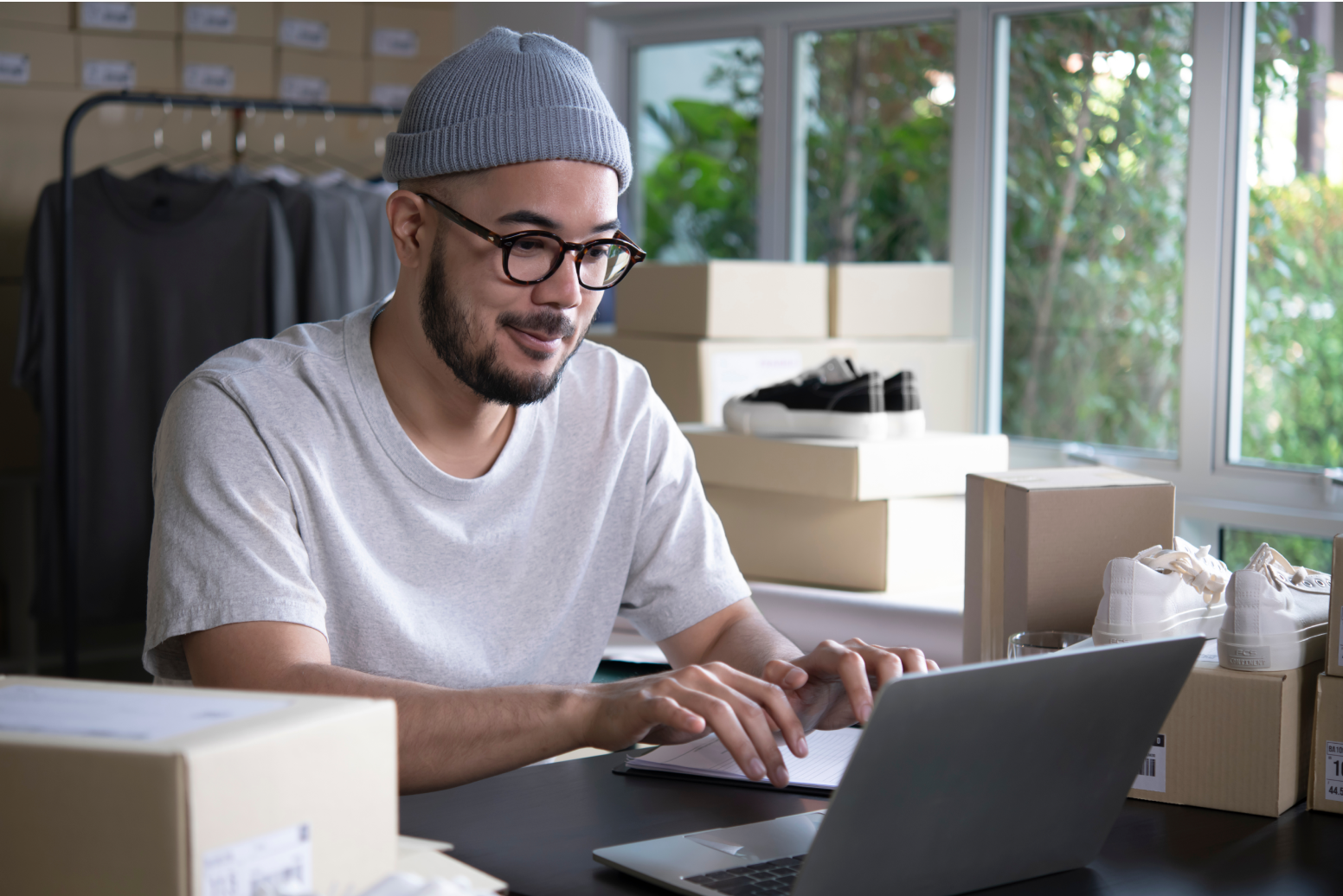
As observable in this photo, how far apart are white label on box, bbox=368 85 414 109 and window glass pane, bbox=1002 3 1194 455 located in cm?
168

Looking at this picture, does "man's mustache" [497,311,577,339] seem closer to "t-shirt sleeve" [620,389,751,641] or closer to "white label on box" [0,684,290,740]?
"t-shirt sleeve" [620,389,751,641]

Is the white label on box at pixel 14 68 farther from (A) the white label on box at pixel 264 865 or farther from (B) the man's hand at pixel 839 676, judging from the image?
(A) the white label on box at pixel 264 865

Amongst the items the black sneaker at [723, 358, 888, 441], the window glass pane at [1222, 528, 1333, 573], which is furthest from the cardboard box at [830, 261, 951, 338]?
the window glass pane at [1222, 528, 1333, 573]

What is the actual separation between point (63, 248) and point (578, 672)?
1.88 metres

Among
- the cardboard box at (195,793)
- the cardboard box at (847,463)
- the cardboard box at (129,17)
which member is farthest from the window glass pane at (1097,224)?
the cardboard box at (195,793)

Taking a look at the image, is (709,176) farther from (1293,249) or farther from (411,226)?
(411,226)

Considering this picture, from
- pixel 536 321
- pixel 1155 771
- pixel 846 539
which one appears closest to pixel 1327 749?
pixel 1155 771

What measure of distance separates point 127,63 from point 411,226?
2.27m

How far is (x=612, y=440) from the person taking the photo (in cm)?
146

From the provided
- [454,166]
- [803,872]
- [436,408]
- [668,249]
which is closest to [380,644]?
[436,408]

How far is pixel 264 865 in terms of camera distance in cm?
60

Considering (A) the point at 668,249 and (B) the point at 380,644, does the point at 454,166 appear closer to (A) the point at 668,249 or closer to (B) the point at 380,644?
→ (B) the point at 380,644

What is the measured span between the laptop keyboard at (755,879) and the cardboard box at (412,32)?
3.06m

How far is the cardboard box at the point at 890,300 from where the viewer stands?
2.48 m
